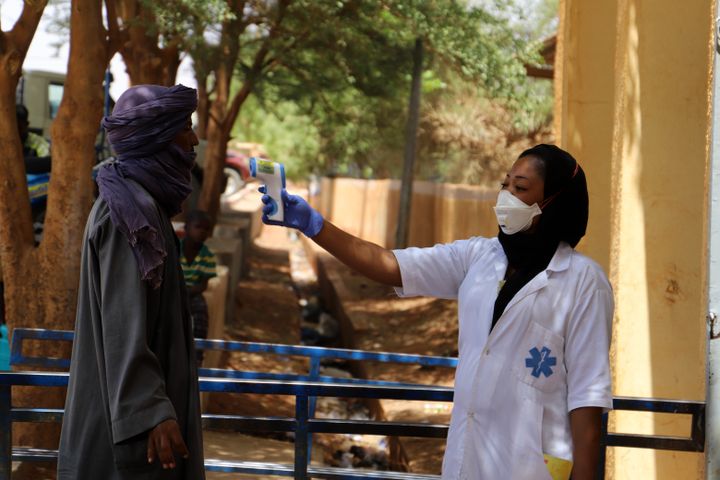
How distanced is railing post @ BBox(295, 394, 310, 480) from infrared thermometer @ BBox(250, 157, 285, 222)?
71 centimetres

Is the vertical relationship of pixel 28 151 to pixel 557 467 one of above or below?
above

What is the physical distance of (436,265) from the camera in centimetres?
317

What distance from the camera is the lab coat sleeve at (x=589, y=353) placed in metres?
2.82

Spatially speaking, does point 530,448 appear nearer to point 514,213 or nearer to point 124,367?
point 514,213

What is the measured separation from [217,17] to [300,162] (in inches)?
1547

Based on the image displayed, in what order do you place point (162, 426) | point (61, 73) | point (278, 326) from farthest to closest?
point (61, 73), point (278, 326), point (162, 426)

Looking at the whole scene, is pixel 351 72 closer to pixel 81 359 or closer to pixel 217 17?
pixel 217 17

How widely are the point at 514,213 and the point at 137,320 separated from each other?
110 centimetres

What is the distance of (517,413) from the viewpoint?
2.86 m

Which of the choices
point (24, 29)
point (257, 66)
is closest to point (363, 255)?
point (24, 29)

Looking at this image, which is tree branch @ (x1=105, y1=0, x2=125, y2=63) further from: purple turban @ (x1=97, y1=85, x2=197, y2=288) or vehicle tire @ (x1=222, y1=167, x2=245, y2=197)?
vehicle tire @ (x1=222, y1=167, x2=245, y2=197)

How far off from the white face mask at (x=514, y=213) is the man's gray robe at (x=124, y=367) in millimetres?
944

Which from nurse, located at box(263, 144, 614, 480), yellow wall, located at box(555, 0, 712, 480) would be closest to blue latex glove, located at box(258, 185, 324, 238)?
nurse, located at box(263, 144, 614, 480)

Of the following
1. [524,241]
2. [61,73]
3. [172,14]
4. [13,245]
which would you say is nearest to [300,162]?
[61,73]
